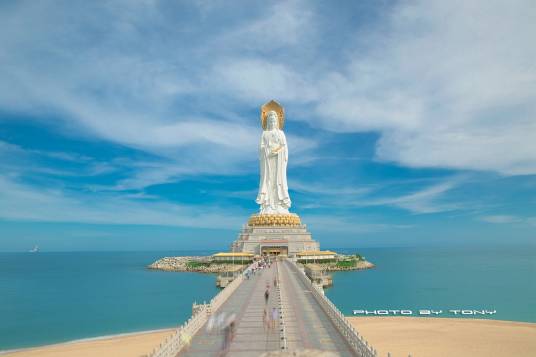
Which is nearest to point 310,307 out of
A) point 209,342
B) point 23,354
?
point 209,342

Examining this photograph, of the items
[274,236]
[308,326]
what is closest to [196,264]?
[274,236]

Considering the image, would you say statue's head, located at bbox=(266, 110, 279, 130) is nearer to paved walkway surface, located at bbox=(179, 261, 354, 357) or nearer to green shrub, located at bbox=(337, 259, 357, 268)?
green shrub, located at bbox=(337, 259, 357, 268)

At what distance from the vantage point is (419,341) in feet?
54.4

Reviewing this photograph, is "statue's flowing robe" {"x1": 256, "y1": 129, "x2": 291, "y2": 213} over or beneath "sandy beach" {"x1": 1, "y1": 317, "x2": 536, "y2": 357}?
over

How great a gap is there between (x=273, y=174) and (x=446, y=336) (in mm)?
32112

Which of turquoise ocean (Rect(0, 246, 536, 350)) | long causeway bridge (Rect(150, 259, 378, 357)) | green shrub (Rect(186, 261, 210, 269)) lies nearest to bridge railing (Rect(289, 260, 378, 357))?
long causeway bridge (Rect(150, 259, 378, 357))

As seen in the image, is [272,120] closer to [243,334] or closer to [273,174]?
[273,174]

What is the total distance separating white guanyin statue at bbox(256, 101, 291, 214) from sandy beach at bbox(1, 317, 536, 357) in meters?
26.8

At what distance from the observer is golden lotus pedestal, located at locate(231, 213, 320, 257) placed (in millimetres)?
41844

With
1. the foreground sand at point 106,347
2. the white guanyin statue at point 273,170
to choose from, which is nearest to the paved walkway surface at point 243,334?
the foreground sand at point 106,347

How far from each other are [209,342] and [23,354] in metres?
10.9

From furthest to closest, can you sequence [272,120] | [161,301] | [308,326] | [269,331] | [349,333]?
[272,120], [161,301], [308,326], [269,331], [349,333]

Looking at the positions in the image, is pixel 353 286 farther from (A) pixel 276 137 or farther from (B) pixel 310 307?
(A) pixel 276 137

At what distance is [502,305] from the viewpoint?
27266 mm
